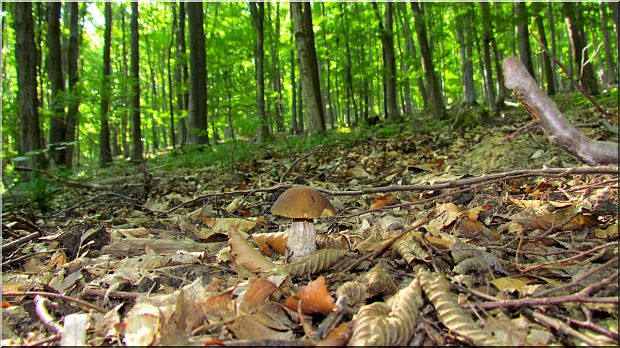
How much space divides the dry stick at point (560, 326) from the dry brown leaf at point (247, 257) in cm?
113

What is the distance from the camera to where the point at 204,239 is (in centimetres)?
283

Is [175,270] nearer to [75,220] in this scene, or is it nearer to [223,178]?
[75,220]

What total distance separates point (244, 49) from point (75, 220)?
14.2m

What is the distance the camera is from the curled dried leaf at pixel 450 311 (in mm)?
1262

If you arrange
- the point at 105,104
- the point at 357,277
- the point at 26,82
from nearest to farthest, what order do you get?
1. the point at 357,277
2. the point at 26,82
3. the point at 105,104

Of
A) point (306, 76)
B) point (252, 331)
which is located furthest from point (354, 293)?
point (306, 76)

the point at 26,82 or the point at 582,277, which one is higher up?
the point at 26,82

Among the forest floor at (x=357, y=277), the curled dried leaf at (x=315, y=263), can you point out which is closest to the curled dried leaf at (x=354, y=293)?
the forest floor at (x=357, y=277)

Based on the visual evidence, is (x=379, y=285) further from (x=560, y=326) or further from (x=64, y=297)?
(x=64, y=297)

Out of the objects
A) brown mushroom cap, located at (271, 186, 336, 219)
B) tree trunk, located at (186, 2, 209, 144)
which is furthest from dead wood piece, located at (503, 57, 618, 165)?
tree trunk, located at (186, 2, 209, 144)

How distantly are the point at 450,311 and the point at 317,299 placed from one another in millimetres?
464

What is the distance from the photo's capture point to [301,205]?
81.4 inches

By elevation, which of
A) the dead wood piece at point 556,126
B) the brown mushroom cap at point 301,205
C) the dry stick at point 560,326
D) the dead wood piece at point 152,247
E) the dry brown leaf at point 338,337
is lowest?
the dry stick at point 560,326

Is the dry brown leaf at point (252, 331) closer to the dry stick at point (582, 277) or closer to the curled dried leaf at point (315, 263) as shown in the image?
the curled dried leaf at point (315, 263)
